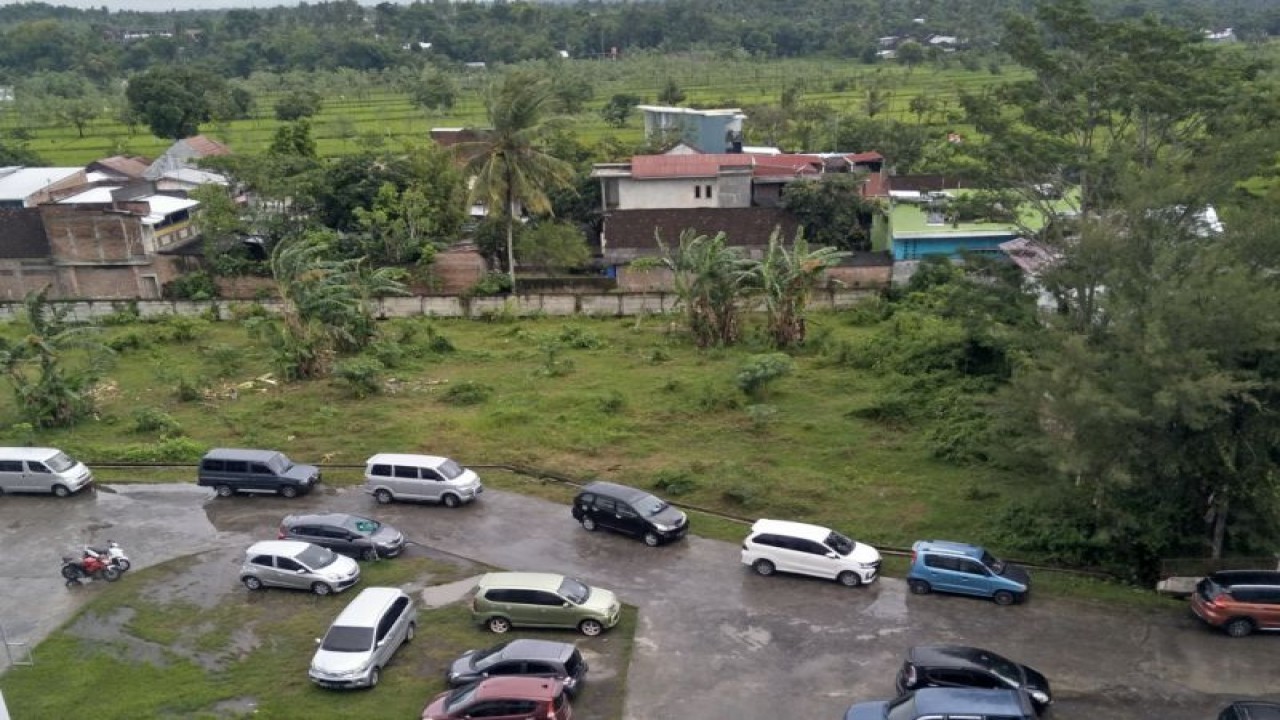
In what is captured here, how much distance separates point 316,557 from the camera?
23.8 m

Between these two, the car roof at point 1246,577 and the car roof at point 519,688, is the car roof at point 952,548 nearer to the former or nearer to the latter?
the car roof at point 1246,577

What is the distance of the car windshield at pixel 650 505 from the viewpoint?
25753 mm

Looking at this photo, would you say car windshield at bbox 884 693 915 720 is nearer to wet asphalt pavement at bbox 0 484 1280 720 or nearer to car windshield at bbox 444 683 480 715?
wet asphalt pavement at bbox 0 484 1280 720

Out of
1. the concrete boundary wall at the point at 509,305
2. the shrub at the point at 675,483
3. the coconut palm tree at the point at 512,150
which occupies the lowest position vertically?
the concrete boundary wall at the point at 509,305

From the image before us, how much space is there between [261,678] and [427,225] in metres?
37.1

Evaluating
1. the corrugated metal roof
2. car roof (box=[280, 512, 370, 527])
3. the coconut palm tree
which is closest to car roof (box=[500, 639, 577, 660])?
car roof (box=[280, 512, 370, 527])

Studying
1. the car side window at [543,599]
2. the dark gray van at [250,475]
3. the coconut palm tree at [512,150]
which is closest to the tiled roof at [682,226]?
the coconut palm tree at [512,150]

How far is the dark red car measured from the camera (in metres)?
17.8

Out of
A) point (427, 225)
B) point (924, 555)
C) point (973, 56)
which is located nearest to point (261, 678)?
point (924, 555)

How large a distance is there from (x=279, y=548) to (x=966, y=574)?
15914mm

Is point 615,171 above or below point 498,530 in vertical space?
above

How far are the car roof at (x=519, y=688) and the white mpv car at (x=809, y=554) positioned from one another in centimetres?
705

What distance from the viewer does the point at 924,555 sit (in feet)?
75.1

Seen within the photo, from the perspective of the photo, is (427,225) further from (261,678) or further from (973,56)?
(973,56)
